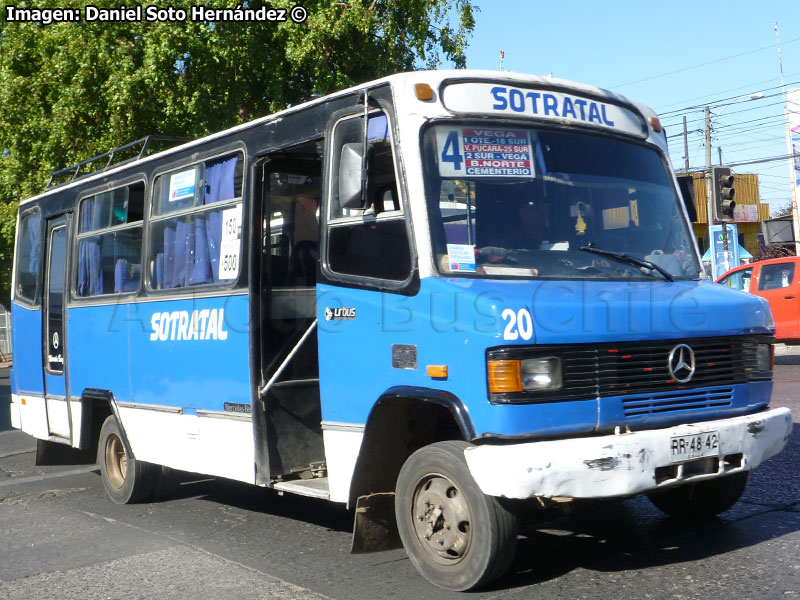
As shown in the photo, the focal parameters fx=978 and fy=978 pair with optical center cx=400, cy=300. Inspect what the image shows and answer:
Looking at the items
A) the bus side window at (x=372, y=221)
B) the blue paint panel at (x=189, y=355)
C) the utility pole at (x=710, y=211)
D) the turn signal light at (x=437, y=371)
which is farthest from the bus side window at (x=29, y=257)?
the utility pole at (x=710, y=211)

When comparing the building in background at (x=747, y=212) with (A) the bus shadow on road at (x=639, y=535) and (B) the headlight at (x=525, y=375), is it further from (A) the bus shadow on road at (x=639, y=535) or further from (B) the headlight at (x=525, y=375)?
(B) the headlight at (x=525, y=375)

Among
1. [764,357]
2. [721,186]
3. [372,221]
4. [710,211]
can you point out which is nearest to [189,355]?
[372,221]

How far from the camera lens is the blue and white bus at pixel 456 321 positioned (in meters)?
4.74

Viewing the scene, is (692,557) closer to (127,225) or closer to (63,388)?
(127,225)

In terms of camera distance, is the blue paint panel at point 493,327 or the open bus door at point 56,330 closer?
the blue paint panel at point 493,327

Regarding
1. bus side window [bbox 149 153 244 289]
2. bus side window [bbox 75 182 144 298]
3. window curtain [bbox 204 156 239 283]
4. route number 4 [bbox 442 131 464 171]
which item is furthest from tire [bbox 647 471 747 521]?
bus side window [bbox 75 182 144 298]

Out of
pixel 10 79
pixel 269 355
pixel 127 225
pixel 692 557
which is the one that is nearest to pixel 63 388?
pixel 127 225

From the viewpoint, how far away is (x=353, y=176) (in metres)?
5.22

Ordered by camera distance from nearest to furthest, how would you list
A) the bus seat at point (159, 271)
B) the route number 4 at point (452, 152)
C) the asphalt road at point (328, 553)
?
the asphalt road at point (328, 553) → the route number 4 at point (452, 152) → the bus seat at point (159, 271)

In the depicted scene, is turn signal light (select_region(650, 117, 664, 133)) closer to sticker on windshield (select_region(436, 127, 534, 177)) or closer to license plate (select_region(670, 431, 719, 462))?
sticker on windshield (select_region(436, 127, 534, 177))

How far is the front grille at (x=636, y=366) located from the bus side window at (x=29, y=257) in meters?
6.55

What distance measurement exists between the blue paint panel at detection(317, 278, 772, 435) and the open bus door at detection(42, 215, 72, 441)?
430 cm

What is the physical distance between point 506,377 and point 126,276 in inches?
176

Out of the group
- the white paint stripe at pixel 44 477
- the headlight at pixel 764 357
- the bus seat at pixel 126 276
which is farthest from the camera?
the white paint stripe at pixel 44 477
